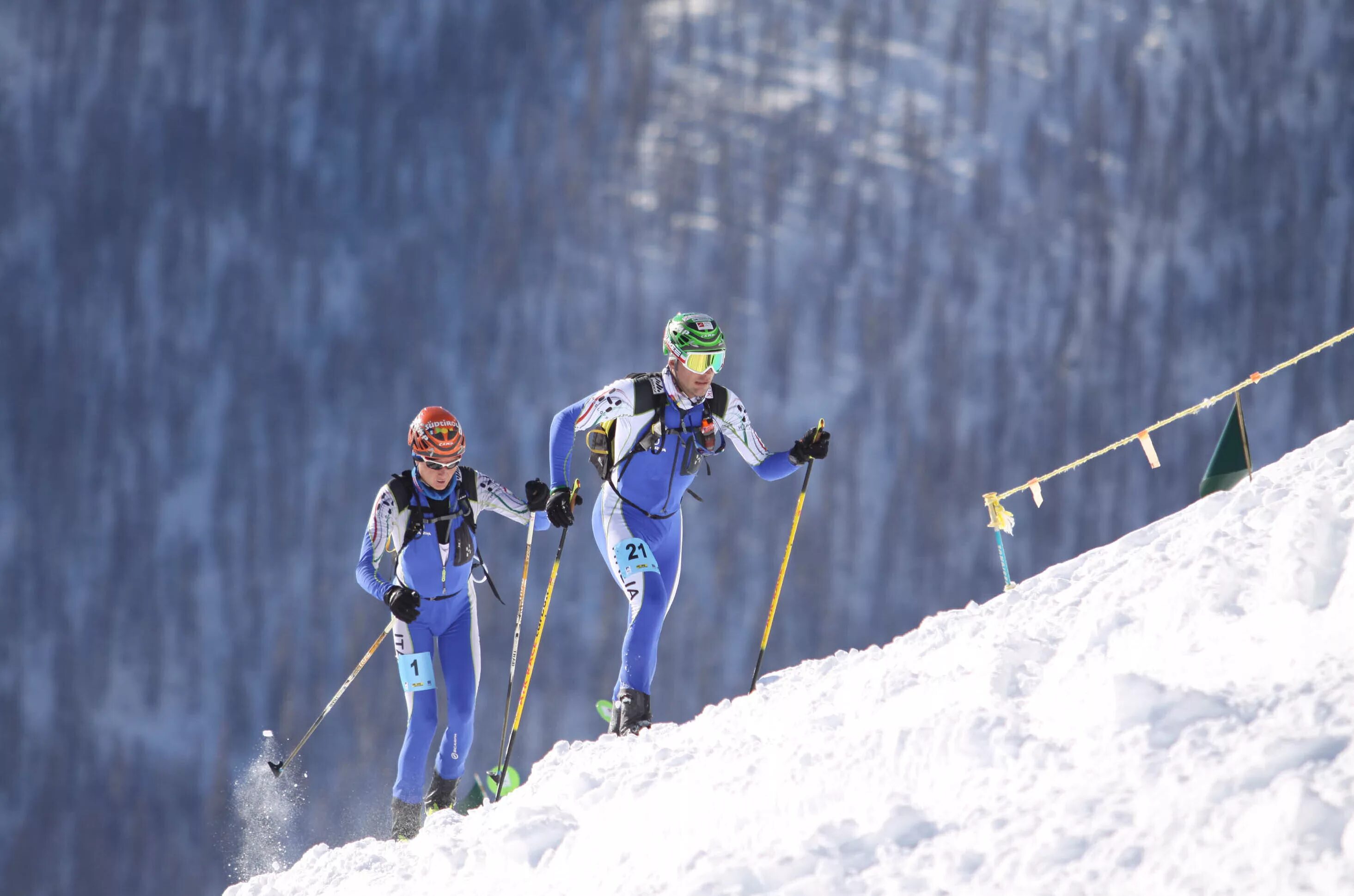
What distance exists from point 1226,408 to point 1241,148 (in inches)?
116

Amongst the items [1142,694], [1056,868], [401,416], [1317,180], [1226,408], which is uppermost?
[401,416]

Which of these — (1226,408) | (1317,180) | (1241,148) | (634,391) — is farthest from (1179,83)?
(634,391)

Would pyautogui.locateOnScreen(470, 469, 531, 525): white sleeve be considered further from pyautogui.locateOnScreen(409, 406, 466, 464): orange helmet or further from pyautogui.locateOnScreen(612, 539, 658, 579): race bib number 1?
pyautogui.locateOnScreen(612, 539, 658, 579): race bib number 1

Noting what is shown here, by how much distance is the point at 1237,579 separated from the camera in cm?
340

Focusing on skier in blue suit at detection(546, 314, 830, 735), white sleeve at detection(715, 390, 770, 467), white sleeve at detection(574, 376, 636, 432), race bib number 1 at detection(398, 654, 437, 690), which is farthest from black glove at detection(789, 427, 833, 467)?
race bib number 1 at detection(398, 654, 437, 690)

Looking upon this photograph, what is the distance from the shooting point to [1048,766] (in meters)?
2.94

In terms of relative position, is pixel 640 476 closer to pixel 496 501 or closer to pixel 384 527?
pixel 496 501

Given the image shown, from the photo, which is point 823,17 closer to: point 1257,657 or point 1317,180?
point 1317,180

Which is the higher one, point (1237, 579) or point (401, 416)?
point (401, 416)

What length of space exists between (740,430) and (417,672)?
183 centimetres

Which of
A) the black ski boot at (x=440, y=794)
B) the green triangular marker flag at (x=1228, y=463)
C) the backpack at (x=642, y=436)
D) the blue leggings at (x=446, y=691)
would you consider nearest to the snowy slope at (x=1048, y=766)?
the green triangular marker flag at (x=1228, y=463)

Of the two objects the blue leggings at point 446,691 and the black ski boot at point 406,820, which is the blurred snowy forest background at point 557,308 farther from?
the black ski boot at point 406,820

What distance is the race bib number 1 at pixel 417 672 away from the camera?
17.7 feet

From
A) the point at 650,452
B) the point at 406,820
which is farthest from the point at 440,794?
the point at 650,452
